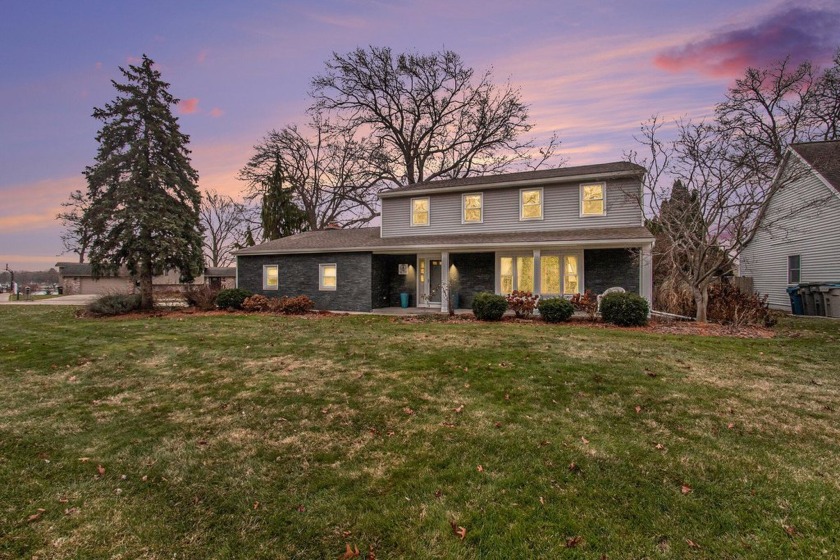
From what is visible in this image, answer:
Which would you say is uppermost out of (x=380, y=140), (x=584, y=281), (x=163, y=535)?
(x=380, y=140)

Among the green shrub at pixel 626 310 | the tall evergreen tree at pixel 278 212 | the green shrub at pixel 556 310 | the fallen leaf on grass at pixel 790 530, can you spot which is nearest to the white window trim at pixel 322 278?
the green shrub at pixel 556 310

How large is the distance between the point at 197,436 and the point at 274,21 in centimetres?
1417

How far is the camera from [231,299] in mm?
16328

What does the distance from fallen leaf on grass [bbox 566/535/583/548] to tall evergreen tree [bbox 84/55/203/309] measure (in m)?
18.5

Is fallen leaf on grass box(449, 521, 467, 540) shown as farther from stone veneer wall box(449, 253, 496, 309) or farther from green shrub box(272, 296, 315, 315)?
stone veneer wall box(449, 253, 496, 309)

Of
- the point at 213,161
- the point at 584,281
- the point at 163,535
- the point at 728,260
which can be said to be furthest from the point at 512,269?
the point at 213,161

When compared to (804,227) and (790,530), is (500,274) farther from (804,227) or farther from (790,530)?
(790,530)

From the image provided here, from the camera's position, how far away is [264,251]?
1836 centimetres

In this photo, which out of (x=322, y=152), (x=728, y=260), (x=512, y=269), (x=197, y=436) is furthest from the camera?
(x=322, y=152)

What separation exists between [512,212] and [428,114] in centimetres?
1544

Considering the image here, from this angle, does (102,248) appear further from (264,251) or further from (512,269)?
(512,269)

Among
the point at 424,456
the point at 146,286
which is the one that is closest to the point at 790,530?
the point at 424,456

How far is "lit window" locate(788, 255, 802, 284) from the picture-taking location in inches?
648

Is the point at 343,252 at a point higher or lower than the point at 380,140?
lower
